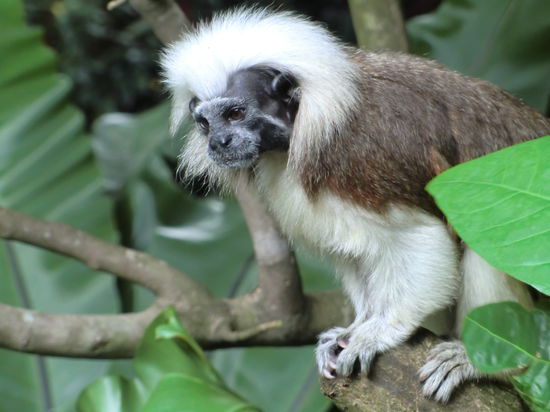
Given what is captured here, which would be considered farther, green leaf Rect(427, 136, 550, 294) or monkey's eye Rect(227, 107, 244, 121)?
monkey's eye Rect(227, 107, 244, 121)

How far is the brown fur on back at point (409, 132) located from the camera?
217cm

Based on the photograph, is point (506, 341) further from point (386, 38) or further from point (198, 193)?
point (198, 193)

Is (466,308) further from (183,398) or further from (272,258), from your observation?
(183,398)

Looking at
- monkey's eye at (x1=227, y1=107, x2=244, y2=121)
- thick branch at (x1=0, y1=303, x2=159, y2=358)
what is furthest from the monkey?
thick branch at (x1=0, y1=303, x2=159, y2=358)

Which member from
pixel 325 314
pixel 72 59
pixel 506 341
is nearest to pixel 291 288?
pixel 325 314

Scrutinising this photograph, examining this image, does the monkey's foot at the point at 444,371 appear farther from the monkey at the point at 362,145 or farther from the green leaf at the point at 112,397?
the green leaf at the point at 112,397

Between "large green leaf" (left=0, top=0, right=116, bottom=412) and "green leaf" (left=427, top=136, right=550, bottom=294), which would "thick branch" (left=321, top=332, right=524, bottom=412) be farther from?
"large green leaf" (left=0, top=0, right=116, bottom=412)

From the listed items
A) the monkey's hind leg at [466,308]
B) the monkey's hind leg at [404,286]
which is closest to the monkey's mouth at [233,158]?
the monkey's hind leg at [404,286]

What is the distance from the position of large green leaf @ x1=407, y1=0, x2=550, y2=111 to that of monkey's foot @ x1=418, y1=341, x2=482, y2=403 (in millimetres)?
1787

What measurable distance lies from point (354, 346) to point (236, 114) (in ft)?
2.37

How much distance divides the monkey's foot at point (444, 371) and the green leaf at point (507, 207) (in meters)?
0.63

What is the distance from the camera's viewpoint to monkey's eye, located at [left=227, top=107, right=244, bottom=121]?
2.22 m

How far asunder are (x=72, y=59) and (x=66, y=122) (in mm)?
1487

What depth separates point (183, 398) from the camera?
6.32 ft
